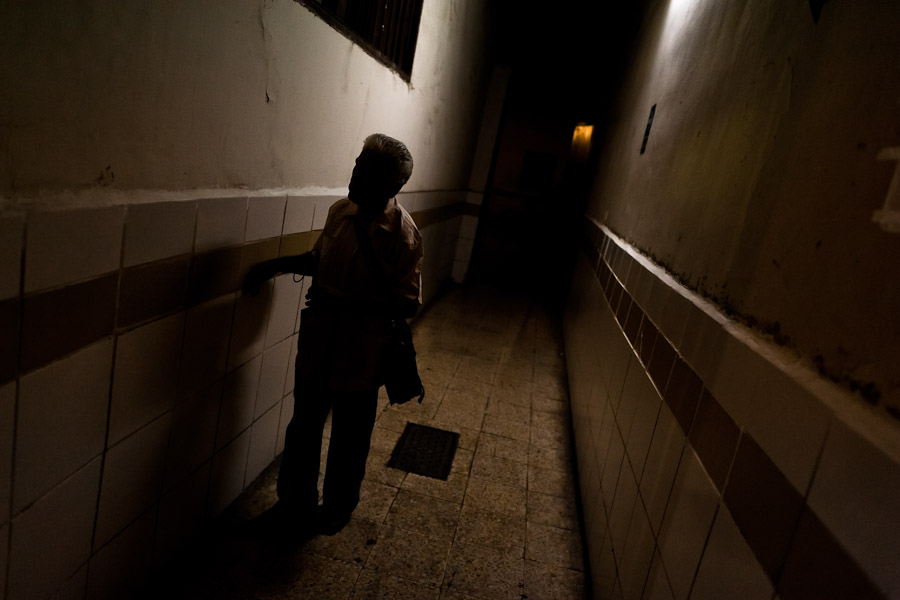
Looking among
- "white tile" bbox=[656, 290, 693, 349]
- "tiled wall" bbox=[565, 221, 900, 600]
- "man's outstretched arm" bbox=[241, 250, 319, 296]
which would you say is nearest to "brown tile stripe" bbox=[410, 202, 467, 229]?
"man's outstretched arm" bbox=[241, 250, 319, 296]

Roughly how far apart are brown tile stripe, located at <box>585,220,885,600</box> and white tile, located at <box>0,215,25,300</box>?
1603mm

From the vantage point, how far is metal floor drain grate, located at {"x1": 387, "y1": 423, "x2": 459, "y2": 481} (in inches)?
120

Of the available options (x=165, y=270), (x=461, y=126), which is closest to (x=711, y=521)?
(x=165, y=270)

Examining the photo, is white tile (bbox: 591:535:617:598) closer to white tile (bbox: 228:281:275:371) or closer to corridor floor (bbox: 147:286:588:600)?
corridor floor (bbox: 147:286:588:600)

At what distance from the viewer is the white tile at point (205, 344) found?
1.77m

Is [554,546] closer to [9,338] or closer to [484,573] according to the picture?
[484,573]

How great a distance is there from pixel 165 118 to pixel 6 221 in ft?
1.76

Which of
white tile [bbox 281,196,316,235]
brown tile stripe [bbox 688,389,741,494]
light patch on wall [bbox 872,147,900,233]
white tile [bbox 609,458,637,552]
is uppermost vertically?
light patch on wall [bbox 872,147,900,233]

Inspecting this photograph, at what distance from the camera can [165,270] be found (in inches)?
60.8

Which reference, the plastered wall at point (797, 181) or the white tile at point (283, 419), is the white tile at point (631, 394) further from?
the white tile at point (283, 419)

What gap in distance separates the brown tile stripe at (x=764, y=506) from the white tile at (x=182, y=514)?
5.90 ft

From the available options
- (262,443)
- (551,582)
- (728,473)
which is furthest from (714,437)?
(262,443)

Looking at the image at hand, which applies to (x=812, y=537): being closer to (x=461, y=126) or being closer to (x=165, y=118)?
(x=165, y=118)

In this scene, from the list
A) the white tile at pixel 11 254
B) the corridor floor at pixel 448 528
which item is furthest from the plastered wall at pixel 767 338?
the white tile at pixel 11 254
